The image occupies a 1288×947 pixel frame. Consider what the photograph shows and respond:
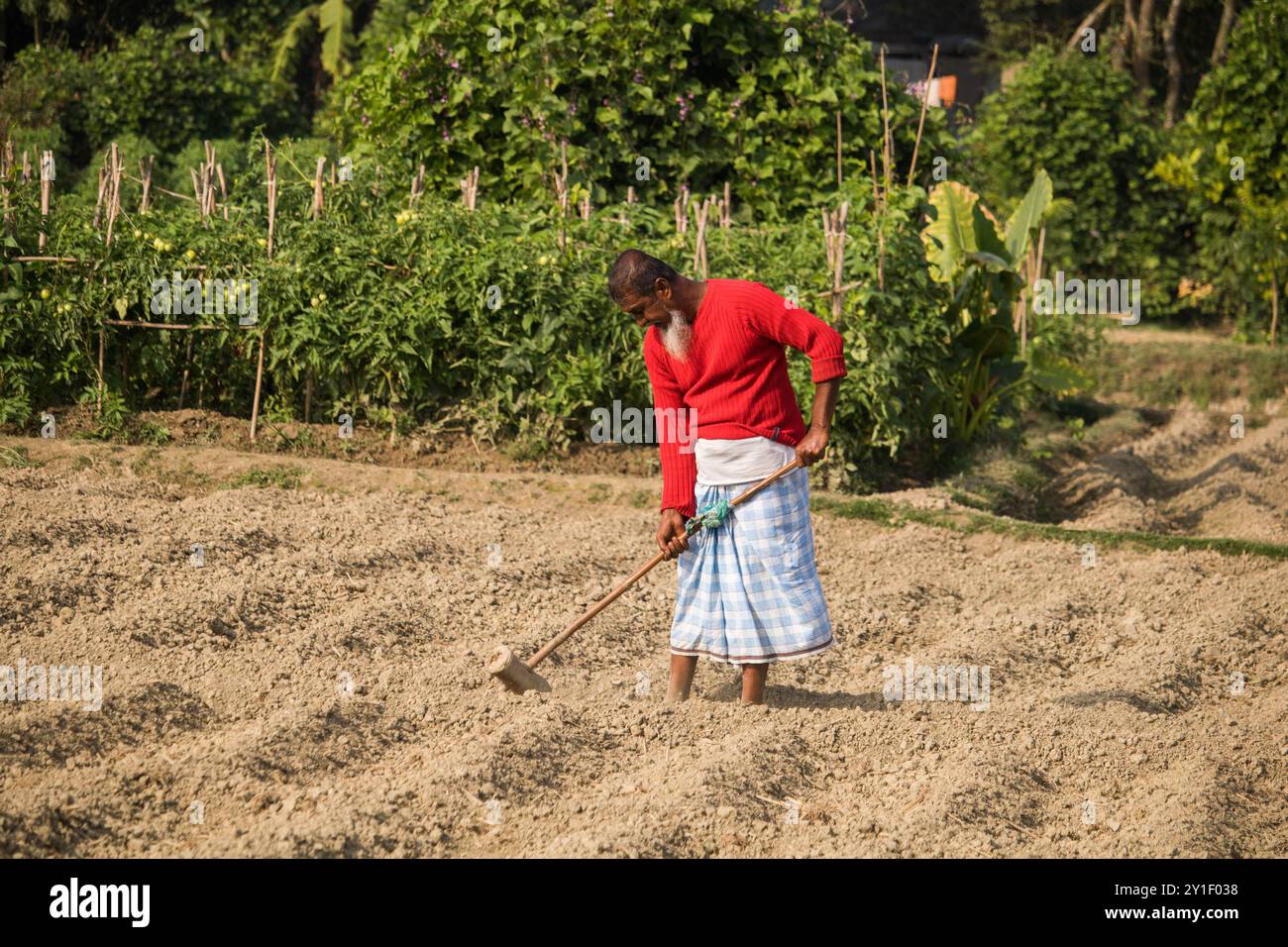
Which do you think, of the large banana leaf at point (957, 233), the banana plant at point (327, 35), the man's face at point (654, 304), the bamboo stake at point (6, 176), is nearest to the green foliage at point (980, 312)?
the large banana leaf at point (957, 233)

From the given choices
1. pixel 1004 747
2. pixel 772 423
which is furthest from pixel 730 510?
pixel 1004 747

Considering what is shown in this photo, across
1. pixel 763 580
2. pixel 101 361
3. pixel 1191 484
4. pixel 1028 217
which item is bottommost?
pixel 1191 484

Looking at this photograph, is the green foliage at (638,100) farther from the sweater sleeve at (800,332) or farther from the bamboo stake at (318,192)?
the sweater sleeve at (800,332)

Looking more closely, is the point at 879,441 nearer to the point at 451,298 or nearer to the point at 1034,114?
the point at 451,298

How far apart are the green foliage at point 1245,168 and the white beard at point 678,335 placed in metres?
9.75

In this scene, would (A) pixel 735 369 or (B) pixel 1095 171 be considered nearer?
(A) pixel 735 369

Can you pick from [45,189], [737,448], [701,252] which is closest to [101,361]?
[45,189]

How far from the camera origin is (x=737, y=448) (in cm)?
468

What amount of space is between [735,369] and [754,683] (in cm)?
108

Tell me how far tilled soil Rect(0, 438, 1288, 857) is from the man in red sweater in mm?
351

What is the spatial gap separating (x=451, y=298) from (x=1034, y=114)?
8.70 m

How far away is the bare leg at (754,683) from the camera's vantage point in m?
4.89

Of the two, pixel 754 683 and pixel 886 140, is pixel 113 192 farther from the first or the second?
pixel 754 683
